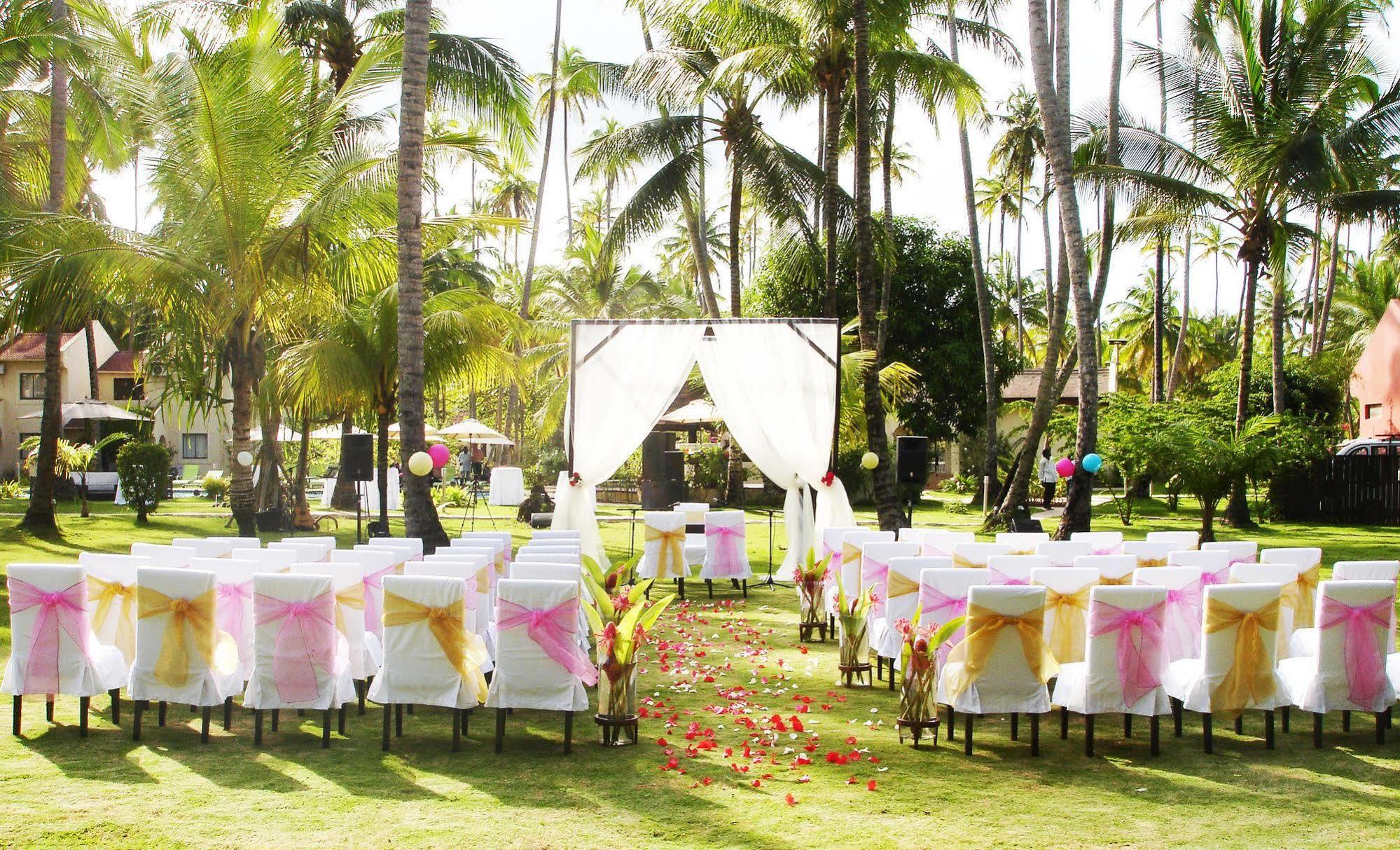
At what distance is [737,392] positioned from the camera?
12.2m

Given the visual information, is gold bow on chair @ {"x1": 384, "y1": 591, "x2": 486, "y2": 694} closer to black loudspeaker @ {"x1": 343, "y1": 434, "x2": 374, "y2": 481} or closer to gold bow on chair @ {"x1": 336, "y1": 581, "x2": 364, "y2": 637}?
gold bow on chair @ {"x1": 336, "y1": 581, "x2": 364, "y2": 637}

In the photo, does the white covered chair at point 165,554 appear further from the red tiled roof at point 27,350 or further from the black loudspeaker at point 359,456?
the red tiled roof at point 27,350

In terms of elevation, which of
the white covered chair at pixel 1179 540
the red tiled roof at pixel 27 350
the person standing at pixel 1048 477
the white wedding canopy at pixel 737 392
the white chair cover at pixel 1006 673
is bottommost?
the white chair cover at pixel 1006 673

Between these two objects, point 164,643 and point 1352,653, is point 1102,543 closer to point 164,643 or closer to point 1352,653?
point 1352,653

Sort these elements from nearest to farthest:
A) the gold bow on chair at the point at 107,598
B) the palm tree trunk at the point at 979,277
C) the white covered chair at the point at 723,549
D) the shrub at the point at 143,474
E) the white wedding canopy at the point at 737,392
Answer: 1. the gold bow on chair at the point at 107,598
2. the white covered chair at the point at 723,549
3. the white wedding canopy at the point at 737,392
4. the shrub at the point at 143,474
5. the palm tree trunk at the point at 979,277

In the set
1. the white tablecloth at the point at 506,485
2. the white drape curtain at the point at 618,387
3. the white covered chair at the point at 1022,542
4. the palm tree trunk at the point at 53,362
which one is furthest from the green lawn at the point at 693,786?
the white tablecloth at the point at 506,485

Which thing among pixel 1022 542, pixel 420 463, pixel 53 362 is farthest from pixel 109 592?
pixel 53 362

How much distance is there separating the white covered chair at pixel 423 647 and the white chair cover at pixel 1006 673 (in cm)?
242

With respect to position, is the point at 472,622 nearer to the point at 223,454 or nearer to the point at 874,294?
the point at 874,294

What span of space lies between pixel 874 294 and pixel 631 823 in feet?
36.7

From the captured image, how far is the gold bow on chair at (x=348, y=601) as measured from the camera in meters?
6.04

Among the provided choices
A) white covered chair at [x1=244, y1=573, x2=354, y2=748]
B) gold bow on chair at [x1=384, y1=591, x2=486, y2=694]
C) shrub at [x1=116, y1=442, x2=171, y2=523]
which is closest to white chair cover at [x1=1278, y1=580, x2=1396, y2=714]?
gold bow on chair at [x1=384, y1=591, x2=486, y2=694]

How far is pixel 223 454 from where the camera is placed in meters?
35.4

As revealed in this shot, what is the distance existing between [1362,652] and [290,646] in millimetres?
5168
